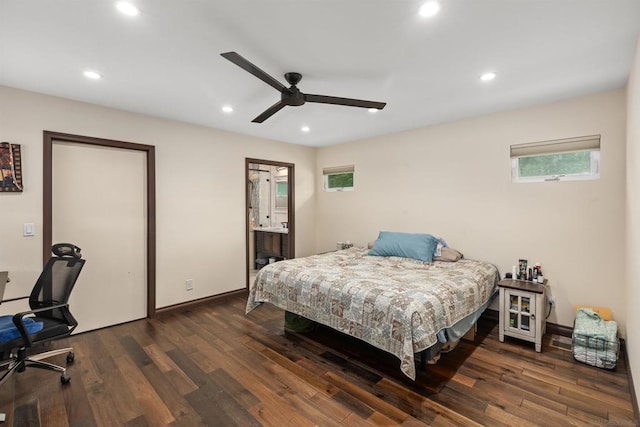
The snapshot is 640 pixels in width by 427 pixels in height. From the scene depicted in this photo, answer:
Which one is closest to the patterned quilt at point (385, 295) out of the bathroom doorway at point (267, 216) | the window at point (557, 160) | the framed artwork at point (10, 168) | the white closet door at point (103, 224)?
the window at point (557, 160)

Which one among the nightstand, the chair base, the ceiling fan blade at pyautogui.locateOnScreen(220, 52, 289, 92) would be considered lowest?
the chair base

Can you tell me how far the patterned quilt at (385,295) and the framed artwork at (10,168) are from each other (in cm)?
243

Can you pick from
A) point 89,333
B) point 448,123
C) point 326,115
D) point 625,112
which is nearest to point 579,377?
point 625,112

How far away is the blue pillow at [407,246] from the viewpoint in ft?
11.9

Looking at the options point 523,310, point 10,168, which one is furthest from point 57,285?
point 523,310

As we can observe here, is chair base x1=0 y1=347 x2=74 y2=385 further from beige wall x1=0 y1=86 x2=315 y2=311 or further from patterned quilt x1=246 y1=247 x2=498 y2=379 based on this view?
patterned quilt x1=246 y1=247 x2=498 y2=379

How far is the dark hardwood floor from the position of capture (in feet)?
6.28

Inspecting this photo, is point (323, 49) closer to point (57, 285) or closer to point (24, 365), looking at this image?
point (57, 285)

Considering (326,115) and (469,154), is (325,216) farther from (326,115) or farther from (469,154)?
(469,154)

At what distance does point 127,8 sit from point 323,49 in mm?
1192

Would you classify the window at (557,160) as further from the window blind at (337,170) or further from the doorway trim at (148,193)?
the doorway trim at (148,193)

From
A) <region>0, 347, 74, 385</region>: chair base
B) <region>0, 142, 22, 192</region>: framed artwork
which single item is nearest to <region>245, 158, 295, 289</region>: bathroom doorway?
<region>0, 347, 74, 385</region>: chair base

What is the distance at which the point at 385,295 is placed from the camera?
2318 mm

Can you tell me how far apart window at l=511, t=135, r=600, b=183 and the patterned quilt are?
1.16 meters
